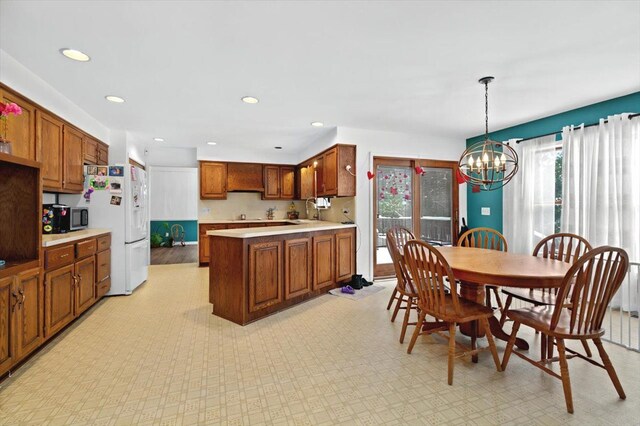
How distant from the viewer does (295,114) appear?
3.93 metres

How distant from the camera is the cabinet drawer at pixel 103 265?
3.58 meters

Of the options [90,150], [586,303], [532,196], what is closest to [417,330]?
[586,303]

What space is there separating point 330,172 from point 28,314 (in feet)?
12.1

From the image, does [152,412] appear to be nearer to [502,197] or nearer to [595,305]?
[595,305]

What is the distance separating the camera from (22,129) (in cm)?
266

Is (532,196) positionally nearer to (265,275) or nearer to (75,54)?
(265,275)

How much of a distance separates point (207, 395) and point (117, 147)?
4.25 metres

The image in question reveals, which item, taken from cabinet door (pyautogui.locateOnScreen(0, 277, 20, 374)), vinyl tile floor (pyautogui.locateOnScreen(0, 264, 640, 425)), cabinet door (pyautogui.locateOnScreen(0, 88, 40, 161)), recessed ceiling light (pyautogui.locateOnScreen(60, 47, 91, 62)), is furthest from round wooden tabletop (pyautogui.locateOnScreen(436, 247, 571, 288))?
cabinet door (pyautogui.locateOnScreen(0, 88, 40, 161))

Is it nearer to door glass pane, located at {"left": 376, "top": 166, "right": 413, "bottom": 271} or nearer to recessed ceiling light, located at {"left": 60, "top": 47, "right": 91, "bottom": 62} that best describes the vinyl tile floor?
door glass pane, located at {"left": 376, "top": 166, "right": 413, "bottom": 271}

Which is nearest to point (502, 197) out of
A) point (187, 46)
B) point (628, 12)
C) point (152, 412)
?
point (628, 12)

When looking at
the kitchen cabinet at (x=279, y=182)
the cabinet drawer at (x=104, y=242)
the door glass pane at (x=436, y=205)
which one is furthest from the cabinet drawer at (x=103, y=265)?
the door glass pane at (x=436, y=205)

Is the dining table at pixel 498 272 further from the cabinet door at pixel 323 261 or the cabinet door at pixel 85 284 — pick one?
the cabinet door at pixel 85 284

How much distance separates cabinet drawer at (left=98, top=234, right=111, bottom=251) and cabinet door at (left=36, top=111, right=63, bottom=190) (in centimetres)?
73

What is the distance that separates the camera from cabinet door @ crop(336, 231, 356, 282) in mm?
4316
